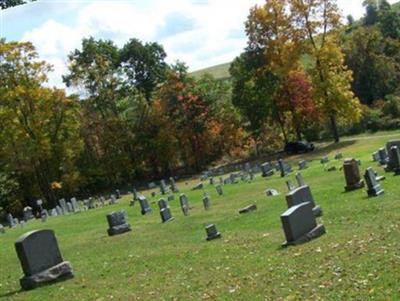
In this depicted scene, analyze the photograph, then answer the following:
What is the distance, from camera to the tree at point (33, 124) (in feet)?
147

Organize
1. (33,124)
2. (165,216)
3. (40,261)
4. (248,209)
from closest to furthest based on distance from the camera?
(40,261)
(248,209)
(165,216)
(33,124)

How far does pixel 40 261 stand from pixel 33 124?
3428cm

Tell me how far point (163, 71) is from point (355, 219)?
49681 mm

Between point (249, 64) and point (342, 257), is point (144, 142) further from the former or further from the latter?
point (342, 257)

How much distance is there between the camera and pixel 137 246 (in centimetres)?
1664

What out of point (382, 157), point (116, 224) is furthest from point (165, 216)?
point (382, 157)

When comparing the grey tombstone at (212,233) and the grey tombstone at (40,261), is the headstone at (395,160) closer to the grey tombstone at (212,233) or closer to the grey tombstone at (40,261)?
the grey tombstone at (212,233)

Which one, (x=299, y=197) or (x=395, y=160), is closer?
(x=299, y=197)

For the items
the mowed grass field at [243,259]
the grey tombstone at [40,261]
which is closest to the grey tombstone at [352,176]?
the mowed grass field at [243,259]

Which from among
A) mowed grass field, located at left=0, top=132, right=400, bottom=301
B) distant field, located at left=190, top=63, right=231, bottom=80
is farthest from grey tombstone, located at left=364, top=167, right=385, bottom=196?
distant field, located at left=190, top=63, right=231, bottom=80

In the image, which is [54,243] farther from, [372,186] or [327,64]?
[327,64]

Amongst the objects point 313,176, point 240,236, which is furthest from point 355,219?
point 313,176

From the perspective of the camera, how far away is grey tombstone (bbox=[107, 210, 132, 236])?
803 inches

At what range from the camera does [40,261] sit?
1321 cm
